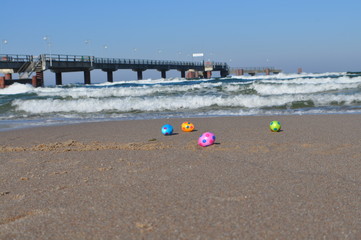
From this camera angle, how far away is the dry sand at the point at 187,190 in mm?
2246

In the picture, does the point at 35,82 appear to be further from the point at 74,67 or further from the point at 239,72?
the point at 239,72

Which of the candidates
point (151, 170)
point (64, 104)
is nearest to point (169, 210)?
point (151, 170)

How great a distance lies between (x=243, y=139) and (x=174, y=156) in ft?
5.26

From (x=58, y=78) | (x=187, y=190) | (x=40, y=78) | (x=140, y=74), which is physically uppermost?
(x=140, y=74)

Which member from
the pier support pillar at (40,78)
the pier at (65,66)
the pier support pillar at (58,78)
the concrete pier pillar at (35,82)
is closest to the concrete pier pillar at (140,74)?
the pier at (65,66)

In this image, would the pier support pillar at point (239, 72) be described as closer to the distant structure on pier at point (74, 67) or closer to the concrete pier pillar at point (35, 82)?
the distant structure on pier at point (74, 67)

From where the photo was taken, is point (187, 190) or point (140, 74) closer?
point (187, 190)

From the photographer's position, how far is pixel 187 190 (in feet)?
9.74

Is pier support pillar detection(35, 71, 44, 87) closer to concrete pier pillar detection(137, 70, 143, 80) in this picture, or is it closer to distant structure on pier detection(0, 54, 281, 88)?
distant structure on pier detection(0, 54, 281, 88)

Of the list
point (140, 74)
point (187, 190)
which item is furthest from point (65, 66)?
point (187, 190)

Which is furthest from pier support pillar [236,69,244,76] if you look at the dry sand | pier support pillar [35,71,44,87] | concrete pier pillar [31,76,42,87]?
the dry sand

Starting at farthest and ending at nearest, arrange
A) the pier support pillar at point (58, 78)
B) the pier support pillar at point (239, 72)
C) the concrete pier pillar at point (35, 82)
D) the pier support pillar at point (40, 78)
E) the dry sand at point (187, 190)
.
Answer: the pier support pillar at point (239, 72)
the pier support pillar at point (58, 78)
the pier support pillar at point (40, 78)
the concrete pier pillar at point (35, 82)
the dry sand at point (187, 190)

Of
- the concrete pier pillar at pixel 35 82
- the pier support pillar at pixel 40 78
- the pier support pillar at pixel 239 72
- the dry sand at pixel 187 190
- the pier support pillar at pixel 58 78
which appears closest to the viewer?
the dry sand at pixel 187 190

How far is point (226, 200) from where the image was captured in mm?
2697
